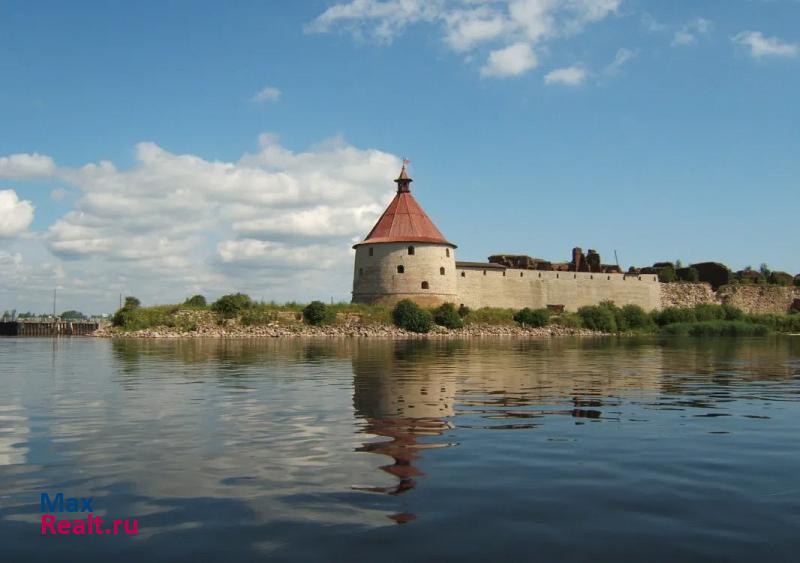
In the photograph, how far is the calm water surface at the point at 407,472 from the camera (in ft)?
14.1

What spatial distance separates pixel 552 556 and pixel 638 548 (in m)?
0.57

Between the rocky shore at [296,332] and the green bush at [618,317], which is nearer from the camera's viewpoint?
the rocky shore at [296,332]

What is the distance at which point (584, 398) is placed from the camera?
11.6 m

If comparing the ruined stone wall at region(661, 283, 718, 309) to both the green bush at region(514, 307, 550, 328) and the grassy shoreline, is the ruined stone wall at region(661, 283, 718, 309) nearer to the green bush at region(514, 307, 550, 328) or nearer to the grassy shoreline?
the grassy shoreline

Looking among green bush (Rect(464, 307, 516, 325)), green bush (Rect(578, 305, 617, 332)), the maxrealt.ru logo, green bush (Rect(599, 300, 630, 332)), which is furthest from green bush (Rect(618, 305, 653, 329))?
the maxrealt.ru logo

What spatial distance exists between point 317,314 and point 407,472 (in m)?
40.8

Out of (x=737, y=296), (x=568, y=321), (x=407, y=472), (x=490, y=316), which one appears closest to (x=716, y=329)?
(x=568, y=321)

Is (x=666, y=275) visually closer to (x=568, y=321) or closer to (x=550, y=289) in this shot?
(x=550, y=289)

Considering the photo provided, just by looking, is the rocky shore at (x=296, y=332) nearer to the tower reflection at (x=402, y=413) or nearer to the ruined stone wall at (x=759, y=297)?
the tower reflection at (x=402, y=413)

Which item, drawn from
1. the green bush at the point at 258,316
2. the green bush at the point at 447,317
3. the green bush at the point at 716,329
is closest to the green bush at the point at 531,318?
the green bush at the point at 447,317

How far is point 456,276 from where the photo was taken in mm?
55406

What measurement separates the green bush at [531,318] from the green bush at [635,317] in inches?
376

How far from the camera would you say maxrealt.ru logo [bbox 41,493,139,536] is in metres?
4.52

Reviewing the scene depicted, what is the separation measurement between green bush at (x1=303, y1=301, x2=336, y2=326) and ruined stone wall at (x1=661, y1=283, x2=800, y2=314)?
35.7 metres
